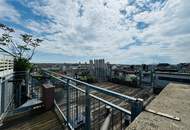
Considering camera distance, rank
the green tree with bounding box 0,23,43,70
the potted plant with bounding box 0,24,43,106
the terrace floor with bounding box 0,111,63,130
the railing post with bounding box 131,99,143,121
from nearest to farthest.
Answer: the railing post with bounding box 131,99,143,121
the terrace floor with bounding box 0,111,63,130
the potted plant with bounding box 0,24,43,106
the green tree with bounding box 0,23,43,70

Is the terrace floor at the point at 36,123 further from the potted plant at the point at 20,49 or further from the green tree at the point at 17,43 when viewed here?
the green tree at the point at 17,43

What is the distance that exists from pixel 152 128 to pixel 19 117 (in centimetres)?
355

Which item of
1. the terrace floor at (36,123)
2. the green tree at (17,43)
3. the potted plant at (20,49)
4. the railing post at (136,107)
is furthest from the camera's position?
the green tree at (17,43)

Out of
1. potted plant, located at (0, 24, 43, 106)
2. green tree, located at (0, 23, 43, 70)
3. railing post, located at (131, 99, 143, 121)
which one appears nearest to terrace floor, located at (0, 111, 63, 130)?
railing post, located at (131, 99, 143, 121)

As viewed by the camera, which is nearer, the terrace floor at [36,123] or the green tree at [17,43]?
the terrace floor at [36,123]

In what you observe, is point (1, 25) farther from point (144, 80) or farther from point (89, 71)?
point (144, 80)

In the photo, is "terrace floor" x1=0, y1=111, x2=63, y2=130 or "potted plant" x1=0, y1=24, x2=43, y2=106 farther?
"potted plant" x1=0, y1=24, x2=43, y2=106

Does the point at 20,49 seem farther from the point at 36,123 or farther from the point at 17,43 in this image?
the point at 36,123

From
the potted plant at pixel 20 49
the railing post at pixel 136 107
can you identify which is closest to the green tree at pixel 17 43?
the potted plant at pixel 20 49

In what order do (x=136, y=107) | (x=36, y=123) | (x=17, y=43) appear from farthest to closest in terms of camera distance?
(x=17, y=43)
(x=36, y=123)
(x=136, y=107)

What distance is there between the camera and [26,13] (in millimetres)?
6797

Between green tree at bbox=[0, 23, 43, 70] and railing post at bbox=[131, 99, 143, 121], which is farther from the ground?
green tree at bbox=[0, 23, 43, 70]

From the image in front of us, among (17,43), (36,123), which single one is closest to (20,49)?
(17,43)

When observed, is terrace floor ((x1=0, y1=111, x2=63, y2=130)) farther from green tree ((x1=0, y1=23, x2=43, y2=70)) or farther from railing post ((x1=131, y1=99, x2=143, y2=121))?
green tree ((x1=0, y1=23, x2=43, y2=70))
